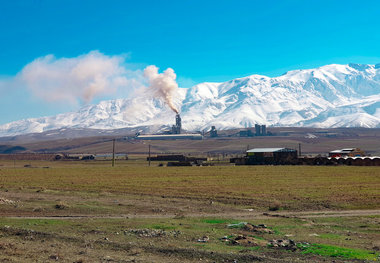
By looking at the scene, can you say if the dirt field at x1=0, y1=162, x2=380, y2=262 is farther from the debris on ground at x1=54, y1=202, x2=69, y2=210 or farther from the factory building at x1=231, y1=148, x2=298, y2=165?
the factory building at x1=231, y1=148, x2=298, y2=165

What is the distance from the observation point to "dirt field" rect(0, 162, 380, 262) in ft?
58.6

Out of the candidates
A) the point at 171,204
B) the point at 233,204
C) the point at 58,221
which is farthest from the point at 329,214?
the point at 58,221

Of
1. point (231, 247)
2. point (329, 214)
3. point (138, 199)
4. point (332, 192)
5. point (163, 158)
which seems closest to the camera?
point (231, 247)

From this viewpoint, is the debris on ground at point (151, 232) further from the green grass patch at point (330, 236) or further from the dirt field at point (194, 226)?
the green grass patch at point (330, 236)

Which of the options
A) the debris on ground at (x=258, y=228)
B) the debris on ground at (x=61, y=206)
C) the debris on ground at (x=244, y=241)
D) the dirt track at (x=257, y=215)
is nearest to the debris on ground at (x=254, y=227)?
the debris on ground at (x=258, y=228)

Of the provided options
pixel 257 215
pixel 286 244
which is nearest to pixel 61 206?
pixel 257 215

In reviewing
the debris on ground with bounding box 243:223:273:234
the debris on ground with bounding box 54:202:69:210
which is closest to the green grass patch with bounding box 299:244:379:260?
the debris on ground with bounding box 243:223:273:234

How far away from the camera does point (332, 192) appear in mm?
40000

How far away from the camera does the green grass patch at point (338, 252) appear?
57.2ft

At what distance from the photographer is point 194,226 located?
24.0 metres

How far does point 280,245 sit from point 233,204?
14.7 m

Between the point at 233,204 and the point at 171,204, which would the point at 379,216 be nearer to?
the point at 233,204

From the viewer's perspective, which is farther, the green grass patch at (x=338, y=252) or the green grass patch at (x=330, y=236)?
the green grass patch at (x=330, y=236)

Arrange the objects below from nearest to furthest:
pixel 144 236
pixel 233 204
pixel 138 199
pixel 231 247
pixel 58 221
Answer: pixel 231 247 → pixel 144 236 → pixel 58 221 → pixel 233 204 → pixel 138 199
